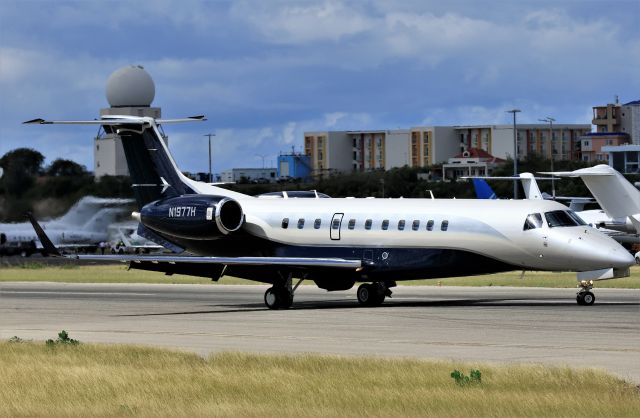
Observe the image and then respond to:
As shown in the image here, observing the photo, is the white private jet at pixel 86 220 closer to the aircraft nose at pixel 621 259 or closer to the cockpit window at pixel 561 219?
the cockpit window at pixel 561 219

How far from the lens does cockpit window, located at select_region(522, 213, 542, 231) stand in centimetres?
3472

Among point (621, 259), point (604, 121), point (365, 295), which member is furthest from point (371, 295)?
point (604, 121)

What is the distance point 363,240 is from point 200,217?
199 inches

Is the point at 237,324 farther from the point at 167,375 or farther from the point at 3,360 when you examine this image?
the point at 167,375

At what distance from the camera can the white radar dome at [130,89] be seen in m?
124

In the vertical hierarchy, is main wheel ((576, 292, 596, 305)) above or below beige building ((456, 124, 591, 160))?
below

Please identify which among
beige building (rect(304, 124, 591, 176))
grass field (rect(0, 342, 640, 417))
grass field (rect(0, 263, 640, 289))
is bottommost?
grass field (rect(0, 263, 640, 289))

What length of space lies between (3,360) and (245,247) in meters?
17.2

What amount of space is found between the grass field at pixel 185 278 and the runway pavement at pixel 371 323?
365cm

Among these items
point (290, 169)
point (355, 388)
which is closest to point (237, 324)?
point (355, 388)

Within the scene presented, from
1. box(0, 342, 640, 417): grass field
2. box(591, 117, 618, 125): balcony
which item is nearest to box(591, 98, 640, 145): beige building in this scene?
box(591, 117, 618, 125): balcony

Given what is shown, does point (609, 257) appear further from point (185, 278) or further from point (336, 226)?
point (185, 278)

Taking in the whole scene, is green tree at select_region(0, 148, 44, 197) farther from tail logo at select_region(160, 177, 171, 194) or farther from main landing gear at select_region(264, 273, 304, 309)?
main landing gear at select_region(264, 273, 304, 309)

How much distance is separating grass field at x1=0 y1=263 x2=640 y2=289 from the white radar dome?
52.3 metres
